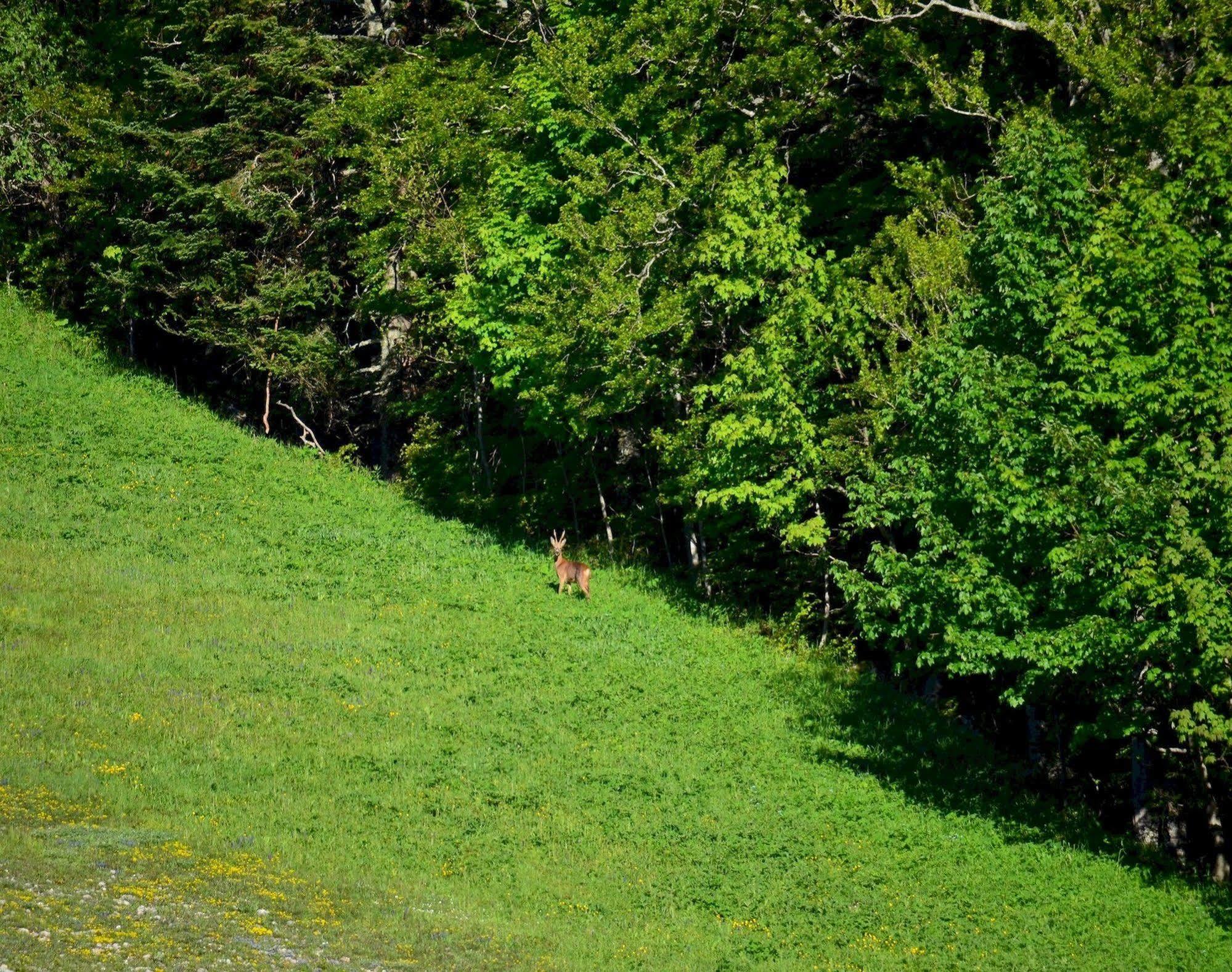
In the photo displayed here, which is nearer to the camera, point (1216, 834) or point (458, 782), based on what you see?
point (458, 782)

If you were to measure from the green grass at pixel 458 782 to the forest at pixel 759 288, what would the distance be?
251cm

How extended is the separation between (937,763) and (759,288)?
408 inches

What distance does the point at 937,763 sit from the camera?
81.3ft

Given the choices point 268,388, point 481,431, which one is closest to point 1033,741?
point 481,431

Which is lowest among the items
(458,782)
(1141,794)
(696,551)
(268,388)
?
(458,782)

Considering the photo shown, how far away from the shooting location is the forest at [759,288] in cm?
2156

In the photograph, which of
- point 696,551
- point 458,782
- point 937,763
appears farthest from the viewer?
point 696,551

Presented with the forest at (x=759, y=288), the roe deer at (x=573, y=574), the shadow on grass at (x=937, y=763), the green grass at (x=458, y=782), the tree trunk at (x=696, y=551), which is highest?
the forest at (x=759, y=288)

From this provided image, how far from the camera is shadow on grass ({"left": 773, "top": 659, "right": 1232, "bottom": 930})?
22.1 m

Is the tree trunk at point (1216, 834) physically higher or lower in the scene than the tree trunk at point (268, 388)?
lower

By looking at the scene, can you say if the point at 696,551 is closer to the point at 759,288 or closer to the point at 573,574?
the point at 573,574

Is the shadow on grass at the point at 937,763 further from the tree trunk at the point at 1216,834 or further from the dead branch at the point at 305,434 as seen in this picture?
the dead branch at the point at 305,434

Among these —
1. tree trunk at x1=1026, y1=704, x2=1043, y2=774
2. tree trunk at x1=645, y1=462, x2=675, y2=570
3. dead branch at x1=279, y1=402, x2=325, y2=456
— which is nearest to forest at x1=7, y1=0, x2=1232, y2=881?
tree trunk at x1=1026, y1=704, x2=1043, y2=774

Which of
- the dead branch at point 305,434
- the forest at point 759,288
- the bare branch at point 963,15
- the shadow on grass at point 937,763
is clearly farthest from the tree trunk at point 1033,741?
the dead branch at point 305,434
